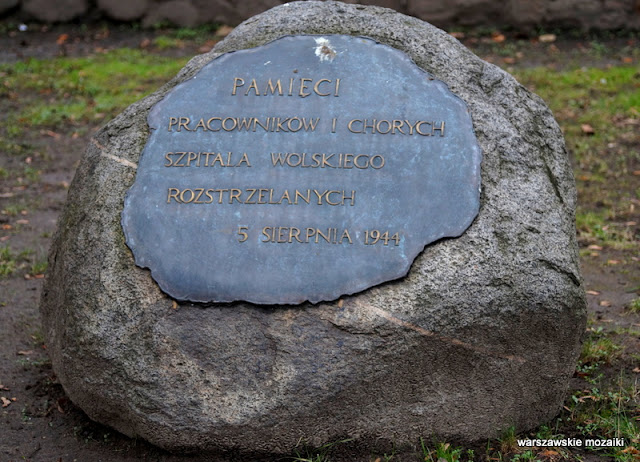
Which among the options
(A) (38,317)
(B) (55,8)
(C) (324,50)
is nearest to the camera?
(C) (324,50)

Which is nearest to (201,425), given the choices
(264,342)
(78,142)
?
(264,342)

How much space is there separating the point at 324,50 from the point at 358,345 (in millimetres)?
1323

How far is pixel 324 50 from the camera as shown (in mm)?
3504

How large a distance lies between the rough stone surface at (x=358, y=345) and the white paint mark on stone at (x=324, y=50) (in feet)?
2.50

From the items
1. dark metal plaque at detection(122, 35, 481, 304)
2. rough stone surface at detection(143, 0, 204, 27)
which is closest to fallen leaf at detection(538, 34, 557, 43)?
rough stone surface at detection(143, 0, 204, 27)

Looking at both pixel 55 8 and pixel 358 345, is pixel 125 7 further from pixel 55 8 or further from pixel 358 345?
pixel 358 345

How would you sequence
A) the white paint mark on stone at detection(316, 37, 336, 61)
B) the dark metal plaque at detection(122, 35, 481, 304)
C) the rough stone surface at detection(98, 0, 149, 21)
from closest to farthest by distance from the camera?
the dark metal plaque at detection(122, 35, 481, 304) → the white paint mark on stone at detection(316, 37, 336, 61) → the rough stone surface at detection(98, 0, 149, 21)

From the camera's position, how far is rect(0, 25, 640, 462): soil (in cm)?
325

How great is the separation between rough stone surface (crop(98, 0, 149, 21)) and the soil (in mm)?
2100

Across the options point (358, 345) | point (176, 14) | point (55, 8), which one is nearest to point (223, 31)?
point (176, 14)

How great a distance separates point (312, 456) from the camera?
3.02 meters

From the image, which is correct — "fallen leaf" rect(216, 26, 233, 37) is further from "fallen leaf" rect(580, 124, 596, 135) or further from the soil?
"fallen leaf" rect(580, 124, 596, 135)

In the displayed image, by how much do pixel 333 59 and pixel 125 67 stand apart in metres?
5.06

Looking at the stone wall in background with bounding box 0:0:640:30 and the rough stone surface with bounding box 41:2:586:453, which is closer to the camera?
the rough stone surface with bounding box 41:2:586:453
